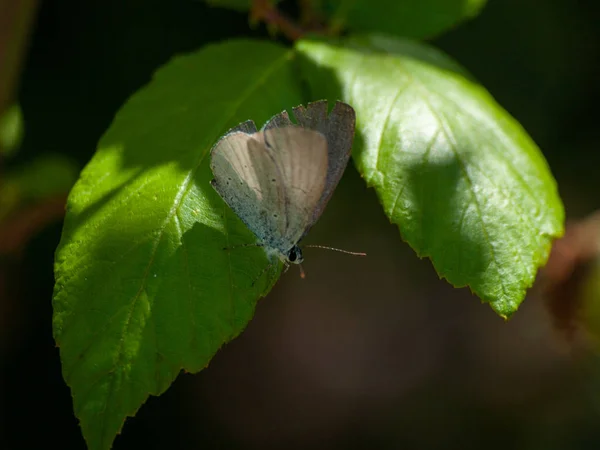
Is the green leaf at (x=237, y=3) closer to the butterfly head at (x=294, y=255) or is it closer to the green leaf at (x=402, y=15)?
the green leaf at (x=402, y=15)

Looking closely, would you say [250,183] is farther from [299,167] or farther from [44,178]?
[44,178]

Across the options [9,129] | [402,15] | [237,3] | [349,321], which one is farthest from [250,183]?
[349,321]

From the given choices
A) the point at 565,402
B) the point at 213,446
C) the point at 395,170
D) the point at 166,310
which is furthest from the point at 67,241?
the point at 565,402

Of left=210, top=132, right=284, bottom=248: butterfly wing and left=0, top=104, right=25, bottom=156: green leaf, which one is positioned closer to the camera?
left=210, top=132, right=284, bottom=248: butterfly wing

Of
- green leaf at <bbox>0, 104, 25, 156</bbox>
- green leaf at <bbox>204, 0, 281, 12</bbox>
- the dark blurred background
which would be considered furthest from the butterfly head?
the dark blurred background

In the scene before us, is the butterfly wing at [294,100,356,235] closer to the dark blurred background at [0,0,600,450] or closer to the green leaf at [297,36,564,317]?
the green leaf at [297,36,564,317]

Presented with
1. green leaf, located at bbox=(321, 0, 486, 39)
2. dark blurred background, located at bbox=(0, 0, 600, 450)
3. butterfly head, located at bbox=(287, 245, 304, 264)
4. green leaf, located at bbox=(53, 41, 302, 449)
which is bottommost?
dark blurred background, located at bbox=(0, 0, 600, 450)

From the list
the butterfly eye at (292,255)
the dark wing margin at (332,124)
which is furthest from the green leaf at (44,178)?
the dark wing margin at (332,124)
